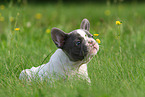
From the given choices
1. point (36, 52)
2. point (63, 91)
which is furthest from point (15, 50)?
point (63, 91)

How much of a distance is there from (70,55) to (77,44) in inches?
5.7

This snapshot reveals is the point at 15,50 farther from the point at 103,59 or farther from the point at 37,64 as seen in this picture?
the point at 103,59

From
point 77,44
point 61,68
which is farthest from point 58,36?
point 61,68

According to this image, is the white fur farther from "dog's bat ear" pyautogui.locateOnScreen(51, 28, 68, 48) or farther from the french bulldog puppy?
"dog's bat ear" pyautogui.locateOnScreen(51, 28, 68, 48)

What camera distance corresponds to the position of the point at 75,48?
2.63 meters

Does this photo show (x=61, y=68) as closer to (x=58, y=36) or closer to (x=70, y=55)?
(x=70, y=55)

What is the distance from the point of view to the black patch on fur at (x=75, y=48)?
2582 millimetres

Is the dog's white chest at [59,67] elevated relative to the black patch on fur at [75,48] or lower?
lower

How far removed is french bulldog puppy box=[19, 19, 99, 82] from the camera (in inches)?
102

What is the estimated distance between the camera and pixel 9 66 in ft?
10.4

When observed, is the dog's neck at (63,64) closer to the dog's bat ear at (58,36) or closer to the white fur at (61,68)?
the white fur at (61,68)

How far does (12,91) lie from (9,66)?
698 millimetres

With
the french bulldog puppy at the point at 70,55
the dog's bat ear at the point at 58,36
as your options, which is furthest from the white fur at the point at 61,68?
the dog's bat ear at the point at 58,36

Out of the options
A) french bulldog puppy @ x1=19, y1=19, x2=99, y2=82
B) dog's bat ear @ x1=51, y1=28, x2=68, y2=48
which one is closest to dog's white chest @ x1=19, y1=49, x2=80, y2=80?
french bulldog puppy @ x1=19, y1=19, x2=99, y2=82
